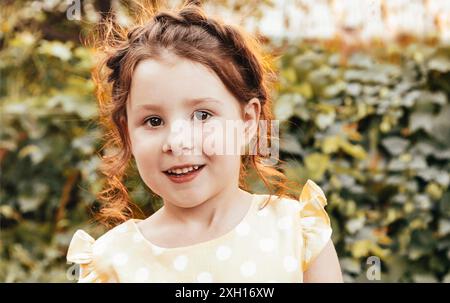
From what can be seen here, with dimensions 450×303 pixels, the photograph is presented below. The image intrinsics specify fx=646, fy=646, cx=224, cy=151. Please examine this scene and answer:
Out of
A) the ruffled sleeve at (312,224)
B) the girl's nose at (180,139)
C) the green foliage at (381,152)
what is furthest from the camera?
the green foliage at (381,152)

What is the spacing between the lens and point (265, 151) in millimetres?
1724

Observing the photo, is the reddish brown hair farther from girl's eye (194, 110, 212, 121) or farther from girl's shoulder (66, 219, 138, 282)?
girl's shoulder (66, 219, 138, 282)

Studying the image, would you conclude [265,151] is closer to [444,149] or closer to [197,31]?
[197,31]

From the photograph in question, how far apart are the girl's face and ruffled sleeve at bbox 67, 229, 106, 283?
236mm

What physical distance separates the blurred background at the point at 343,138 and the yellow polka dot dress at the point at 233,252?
4.64 feet

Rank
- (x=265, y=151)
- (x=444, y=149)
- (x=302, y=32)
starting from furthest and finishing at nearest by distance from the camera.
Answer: (x=302, y=32) < (x=444, y=149) < (x=265, y=151)

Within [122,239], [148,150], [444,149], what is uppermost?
[444,149]

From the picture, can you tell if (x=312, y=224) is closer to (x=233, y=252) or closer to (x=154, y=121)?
(x=233, y=252)

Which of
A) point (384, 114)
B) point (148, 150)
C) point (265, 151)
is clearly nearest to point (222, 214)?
point (148, 150)

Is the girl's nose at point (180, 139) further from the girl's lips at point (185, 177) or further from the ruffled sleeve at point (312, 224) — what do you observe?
the ruffled sleeve at point (312, 224)

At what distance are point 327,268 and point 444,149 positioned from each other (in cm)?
189

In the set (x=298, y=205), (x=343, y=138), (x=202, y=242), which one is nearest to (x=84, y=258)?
(x=202, y=242)

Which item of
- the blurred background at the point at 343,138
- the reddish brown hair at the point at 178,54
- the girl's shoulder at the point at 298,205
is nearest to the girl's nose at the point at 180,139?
the reddish brown hair at the point at 178,54

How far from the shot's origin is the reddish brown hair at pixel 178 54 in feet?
4.53
